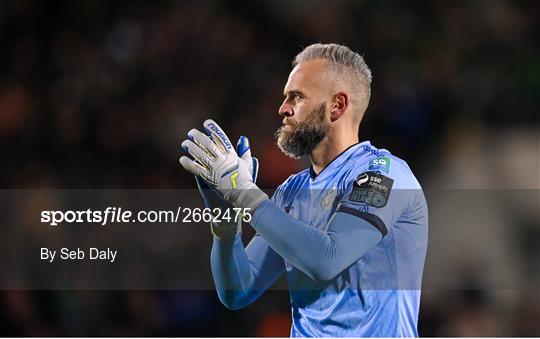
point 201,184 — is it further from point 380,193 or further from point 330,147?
point 380,193

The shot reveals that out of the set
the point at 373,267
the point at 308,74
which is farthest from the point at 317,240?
the point at 308,74

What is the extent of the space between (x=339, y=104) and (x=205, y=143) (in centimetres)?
65

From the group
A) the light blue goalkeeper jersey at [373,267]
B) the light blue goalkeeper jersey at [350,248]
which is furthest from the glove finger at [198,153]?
the light blue goalkeeper jersey at [373,267]

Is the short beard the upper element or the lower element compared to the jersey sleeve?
upper

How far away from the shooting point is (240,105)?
23.2 feet

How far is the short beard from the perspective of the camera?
379 centimetres

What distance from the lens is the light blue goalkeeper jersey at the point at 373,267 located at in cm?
346

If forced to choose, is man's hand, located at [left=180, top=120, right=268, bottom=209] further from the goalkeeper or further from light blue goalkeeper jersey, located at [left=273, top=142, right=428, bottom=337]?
light blue goalkeeper jersey, located at [left=273, top=142, right=428, bottom=337]

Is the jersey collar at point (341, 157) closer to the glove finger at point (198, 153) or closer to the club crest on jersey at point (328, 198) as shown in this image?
the club crest on jersey at point (328, 198)

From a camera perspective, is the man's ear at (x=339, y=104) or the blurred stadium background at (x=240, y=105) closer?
the man's ear at (x=339, y=104)

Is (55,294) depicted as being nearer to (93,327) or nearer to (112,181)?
(93,327)

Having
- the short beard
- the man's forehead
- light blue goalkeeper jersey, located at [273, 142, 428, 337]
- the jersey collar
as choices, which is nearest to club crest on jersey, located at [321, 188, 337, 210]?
light blue goalkeeper jersey, located at [273, 142, 428, 337]

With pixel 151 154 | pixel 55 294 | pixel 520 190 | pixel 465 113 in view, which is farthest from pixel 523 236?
pixel 55 294

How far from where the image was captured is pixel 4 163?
6.89 m
